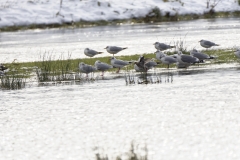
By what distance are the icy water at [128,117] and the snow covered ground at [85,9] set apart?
27.4 metres

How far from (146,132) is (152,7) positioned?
133 ft

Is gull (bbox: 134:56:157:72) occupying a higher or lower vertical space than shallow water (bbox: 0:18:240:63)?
lower

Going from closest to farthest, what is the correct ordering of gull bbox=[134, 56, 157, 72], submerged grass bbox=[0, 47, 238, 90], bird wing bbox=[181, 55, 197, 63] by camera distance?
1. submerged grass bbox=[0, 47, 238, 90]
2. gull bbox=[134, 56, 157, 72]
3. bird wing bbox=[181, 55, 197, 63]

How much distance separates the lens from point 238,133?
11.8m

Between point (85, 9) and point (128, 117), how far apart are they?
37.8 metres

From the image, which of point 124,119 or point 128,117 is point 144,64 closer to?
point 128,117

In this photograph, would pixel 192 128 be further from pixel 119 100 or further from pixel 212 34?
pixel 212 34

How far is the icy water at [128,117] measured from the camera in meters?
11.2

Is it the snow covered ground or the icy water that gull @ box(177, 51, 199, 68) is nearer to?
the icy water

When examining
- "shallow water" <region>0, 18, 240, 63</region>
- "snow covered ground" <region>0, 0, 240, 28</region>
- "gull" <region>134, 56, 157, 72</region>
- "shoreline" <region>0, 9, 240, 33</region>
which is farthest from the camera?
"snow covered ground" <region>0, 0, 240, 28</region>

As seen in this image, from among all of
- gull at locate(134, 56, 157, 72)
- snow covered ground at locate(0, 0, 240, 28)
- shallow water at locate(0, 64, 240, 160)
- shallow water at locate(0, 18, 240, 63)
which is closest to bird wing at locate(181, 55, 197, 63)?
gull at locate(134, 56, 157, 72)

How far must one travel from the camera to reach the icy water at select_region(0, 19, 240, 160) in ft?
36.8

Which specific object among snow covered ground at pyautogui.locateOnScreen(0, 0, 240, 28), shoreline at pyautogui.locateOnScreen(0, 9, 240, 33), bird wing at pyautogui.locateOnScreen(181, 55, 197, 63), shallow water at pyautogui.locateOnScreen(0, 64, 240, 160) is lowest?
shallow water at pyautogui.locateOnScreen(0, 64, 240, 160)

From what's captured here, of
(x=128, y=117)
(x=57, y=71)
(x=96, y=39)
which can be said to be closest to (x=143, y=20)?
(x=96, y=39)
